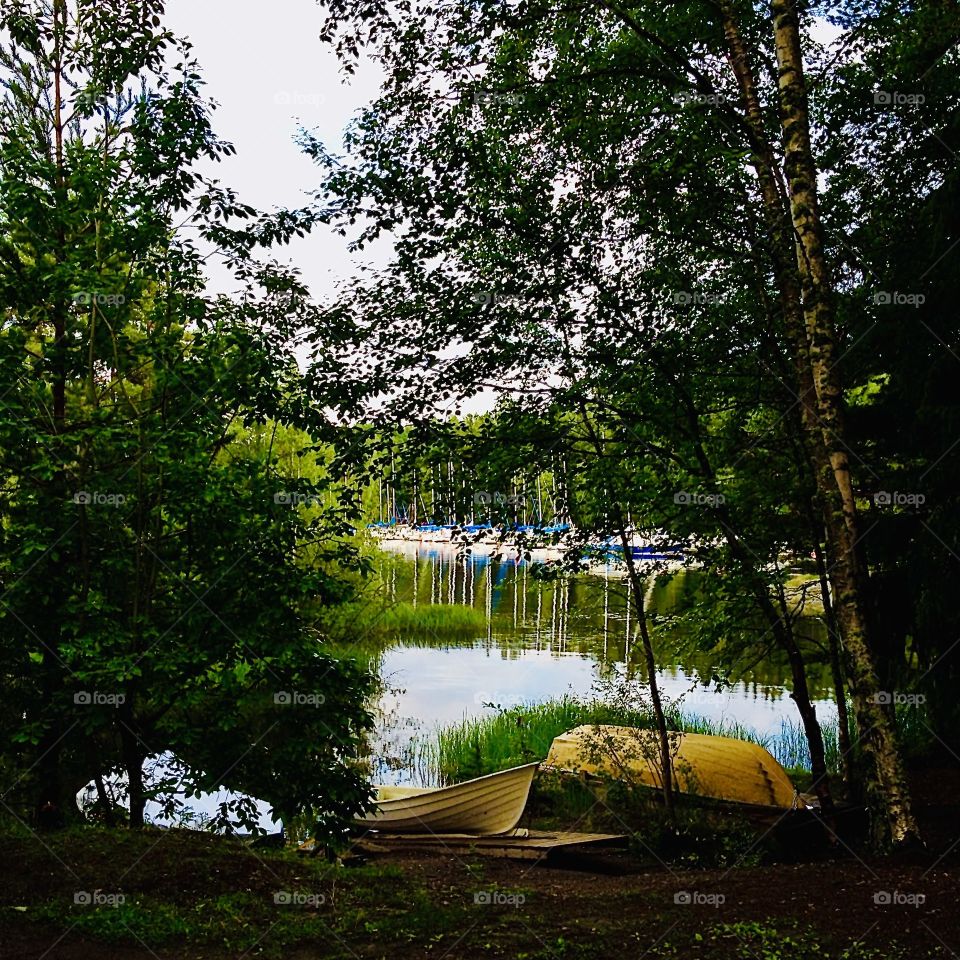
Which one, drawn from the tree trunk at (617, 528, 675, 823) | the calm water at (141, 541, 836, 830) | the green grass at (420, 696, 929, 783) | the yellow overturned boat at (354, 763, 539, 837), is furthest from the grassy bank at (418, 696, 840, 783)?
the tree trunk at (617, 528, 675, 823)

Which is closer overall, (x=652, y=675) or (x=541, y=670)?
(x=652, y=675)

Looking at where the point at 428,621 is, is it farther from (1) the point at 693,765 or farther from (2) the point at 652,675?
(2) the point at 652,675

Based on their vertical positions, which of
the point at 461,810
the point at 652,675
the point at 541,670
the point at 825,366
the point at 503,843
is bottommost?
the point at 541,670

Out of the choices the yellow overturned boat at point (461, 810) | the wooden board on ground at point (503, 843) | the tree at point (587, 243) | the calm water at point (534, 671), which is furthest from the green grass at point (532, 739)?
the tree at point (587, 243)

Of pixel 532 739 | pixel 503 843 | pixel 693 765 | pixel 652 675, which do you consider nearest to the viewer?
pixel 652 675

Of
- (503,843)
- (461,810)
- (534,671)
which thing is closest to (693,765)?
(503,843)

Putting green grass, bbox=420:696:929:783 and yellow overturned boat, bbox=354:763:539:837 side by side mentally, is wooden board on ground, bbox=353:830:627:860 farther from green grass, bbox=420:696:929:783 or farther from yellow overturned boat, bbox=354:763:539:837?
green grass, bbox=420:696:929:783

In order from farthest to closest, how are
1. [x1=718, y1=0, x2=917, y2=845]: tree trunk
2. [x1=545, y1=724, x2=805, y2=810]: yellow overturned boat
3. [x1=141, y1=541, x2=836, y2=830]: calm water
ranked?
[x1=141, y1=541, x2=836, y2=830]: calm water, [x1=545, y1=724, x2=805, y2=810]: yellow overturned boat, [x1=718, y1=0, x2=917, y2=845]: tree trunk

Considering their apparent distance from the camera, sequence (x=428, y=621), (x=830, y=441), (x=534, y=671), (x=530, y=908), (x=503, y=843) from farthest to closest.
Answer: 1. (x=428, y=621)
2. (x=534, y=671)
3. (x=503, y=843)
4. (x=830, y=441)
5. (x=530, y=908)

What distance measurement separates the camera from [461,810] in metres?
10.9

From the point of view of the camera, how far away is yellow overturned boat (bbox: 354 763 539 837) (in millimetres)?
10836

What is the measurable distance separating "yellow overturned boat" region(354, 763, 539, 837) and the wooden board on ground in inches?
6.2

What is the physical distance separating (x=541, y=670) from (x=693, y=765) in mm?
13006

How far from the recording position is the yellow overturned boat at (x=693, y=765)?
10.7 metres
